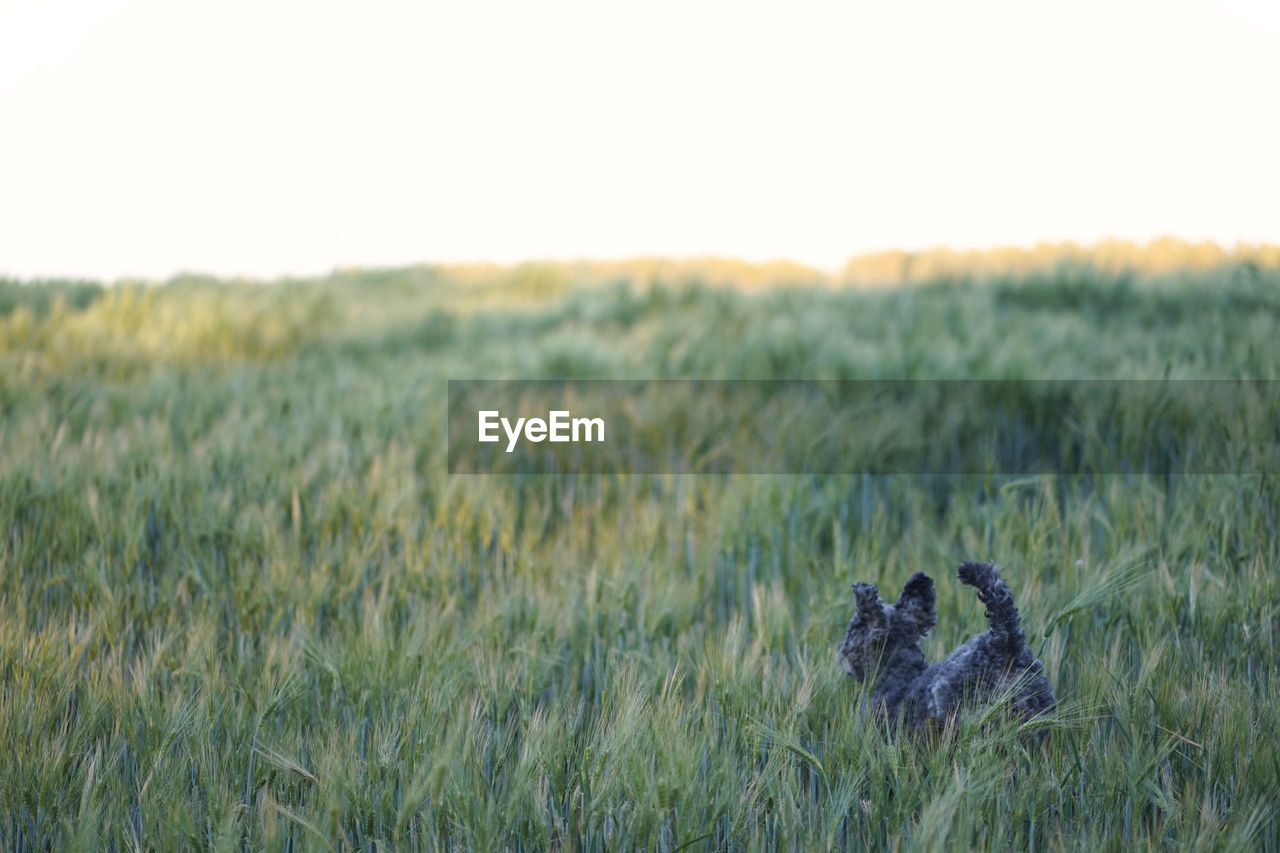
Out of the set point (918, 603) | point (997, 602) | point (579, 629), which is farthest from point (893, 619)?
point (579, 629)

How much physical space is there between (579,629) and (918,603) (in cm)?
88

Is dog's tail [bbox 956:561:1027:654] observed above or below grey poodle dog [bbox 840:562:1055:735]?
above

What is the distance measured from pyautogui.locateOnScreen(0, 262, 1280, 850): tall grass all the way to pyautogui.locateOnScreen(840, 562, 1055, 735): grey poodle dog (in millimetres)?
69

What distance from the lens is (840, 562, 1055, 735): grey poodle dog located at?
1.56 meters

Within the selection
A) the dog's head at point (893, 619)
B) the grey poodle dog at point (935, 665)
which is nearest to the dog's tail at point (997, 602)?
the grey poodle dog at point (935, 665)

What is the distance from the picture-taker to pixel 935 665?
1.69 m

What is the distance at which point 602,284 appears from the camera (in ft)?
26.1

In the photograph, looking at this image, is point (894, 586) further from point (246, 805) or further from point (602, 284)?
point (602, 284)

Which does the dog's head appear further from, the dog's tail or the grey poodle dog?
the dog's tail

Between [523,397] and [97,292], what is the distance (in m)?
5.43

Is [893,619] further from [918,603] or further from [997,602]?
[997,602]

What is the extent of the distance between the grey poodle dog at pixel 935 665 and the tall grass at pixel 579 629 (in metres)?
0.07

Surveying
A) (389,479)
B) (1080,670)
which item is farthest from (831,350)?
(1080,670)

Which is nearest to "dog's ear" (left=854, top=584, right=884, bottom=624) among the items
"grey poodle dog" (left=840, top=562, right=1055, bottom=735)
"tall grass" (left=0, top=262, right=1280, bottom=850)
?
"grey poodle dog" (left=840, top=562, right=1055, bottom=735)
